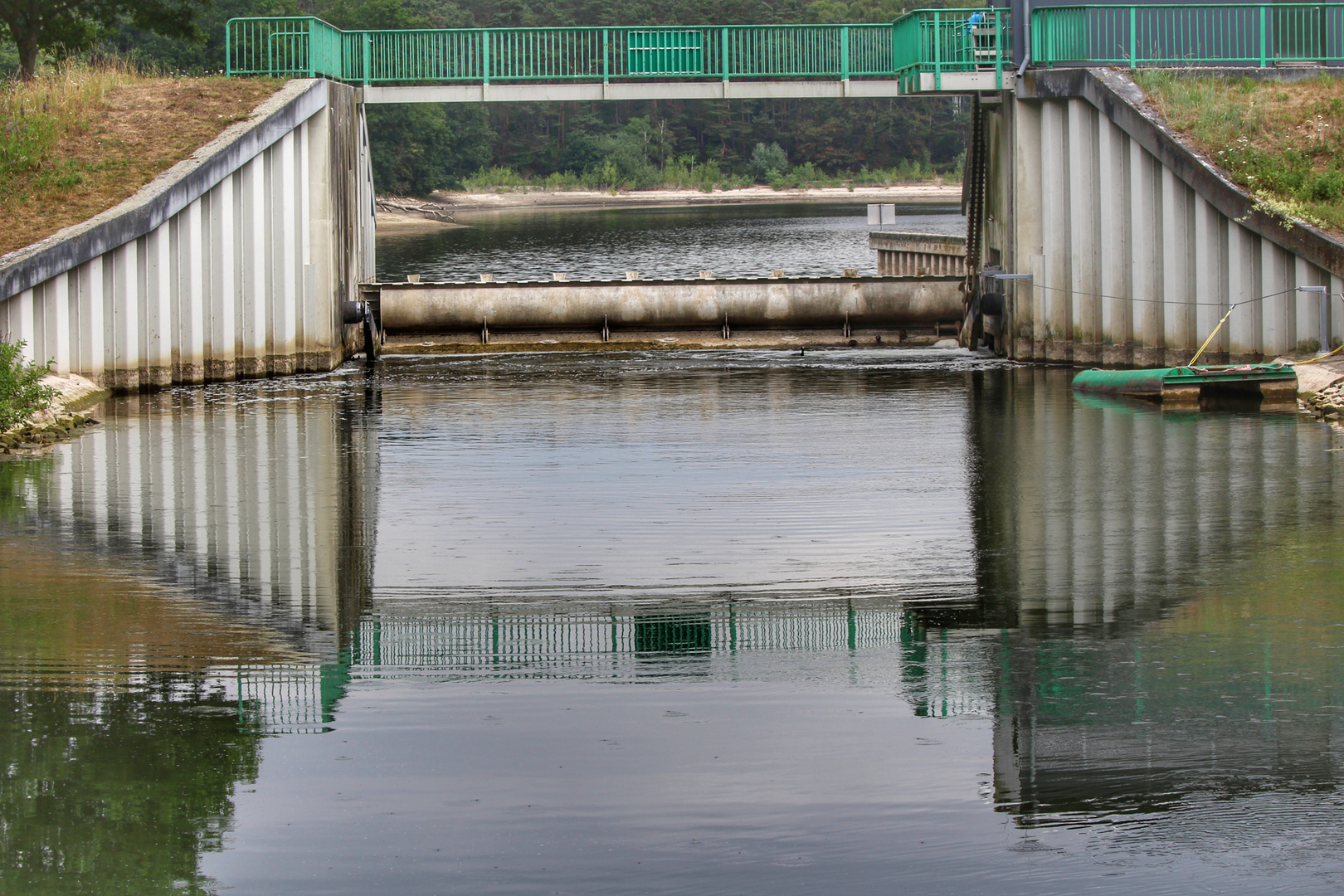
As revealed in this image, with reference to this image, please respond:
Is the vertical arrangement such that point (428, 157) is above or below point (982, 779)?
above

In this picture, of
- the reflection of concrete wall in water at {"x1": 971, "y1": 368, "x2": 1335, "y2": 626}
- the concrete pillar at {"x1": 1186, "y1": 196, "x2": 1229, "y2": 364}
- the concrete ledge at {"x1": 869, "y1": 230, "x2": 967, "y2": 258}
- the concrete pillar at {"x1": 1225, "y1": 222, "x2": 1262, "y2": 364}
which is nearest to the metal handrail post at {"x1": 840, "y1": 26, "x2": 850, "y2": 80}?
the concrete ledge at {"x1": 869, "y1": 230, "x2": 967, "y2": 258}

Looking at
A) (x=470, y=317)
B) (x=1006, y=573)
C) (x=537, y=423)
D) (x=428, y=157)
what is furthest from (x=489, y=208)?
(x=1006, y=573)

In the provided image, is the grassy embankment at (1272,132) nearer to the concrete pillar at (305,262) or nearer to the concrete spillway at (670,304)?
the concrete spillway at (670,304)

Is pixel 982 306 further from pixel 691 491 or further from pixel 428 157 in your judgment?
pixel 428 157

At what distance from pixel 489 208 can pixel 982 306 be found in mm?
106725

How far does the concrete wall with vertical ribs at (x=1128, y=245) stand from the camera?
82.3 feet

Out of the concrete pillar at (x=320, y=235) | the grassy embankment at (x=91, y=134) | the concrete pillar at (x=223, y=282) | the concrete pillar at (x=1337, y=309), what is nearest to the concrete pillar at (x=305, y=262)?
the concrete pillar at (x=320, y=235)

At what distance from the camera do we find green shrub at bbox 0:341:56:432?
21.0 meters

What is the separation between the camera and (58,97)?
101ft

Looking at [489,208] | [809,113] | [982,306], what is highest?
[809,113]

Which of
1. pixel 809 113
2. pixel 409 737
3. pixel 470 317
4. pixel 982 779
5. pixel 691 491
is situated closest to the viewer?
pixel 982 779

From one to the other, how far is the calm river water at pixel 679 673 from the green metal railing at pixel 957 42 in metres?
13.3

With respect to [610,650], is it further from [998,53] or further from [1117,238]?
[998,53]

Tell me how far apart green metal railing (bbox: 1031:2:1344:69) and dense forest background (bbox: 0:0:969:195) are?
344ft
